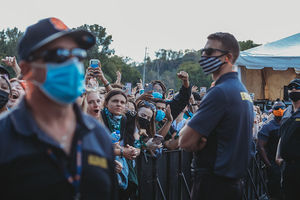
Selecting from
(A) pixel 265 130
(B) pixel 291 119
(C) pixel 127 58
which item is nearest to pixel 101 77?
(B) pixel 291 119

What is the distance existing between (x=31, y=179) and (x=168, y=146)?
464cm

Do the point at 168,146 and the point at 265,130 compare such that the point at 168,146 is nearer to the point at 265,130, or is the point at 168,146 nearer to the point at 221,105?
the point at 221,105

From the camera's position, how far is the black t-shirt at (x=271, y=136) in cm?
845

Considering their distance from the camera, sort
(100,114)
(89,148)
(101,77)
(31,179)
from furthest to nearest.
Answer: (101,77)
(100,114)
(89,148)
(31,179)

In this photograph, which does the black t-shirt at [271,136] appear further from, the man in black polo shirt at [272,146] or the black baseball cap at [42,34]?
the black baseball cap at [42,34]

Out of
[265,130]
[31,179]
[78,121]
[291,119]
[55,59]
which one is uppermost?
[55,59]

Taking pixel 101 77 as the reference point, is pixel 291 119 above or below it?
below

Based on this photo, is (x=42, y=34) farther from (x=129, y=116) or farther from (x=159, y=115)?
(x=159, y=115)

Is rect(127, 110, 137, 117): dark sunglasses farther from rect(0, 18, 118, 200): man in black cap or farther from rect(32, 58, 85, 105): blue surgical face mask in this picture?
rect(32, 58, 85, 105): blue surgical face mask

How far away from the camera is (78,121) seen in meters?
1.95

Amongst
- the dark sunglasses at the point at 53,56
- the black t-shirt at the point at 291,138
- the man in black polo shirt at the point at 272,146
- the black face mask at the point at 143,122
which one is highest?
the dark sunglasses at the point at 53,56

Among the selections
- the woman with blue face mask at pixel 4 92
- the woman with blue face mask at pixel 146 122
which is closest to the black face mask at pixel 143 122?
the woman with blue face mask at pixel 146 122

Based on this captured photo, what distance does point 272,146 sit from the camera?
8484 mm

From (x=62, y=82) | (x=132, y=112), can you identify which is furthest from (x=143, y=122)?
(x=62, y=82)
